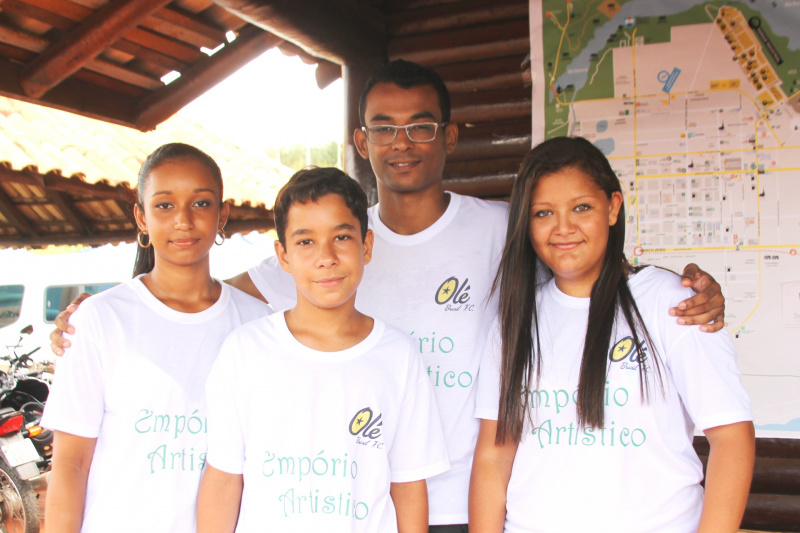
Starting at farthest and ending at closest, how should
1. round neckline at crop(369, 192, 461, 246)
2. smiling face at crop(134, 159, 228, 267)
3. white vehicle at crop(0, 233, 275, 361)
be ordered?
white vehicle at crop(0, 233, 275, 361)
round neckline at crop(369, 192, 461, 246)
smiling face at crop(134, 159, 228, 267)

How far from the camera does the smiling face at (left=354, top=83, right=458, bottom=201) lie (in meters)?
2.36

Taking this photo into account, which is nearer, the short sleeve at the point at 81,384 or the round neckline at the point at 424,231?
the short sleeve at the point at 81,384

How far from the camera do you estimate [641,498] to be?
172cm

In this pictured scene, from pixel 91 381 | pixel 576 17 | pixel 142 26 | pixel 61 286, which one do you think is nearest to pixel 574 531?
pixel 91 381

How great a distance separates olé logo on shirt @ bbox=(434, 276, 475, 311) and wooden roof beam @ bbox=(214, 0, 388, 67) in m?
1.75

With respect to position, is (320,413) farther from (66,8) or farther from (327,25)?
(66,8)

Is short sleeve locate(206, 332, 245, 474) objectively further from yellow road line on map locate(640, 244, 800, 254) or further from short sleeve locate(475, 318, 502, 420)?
yellow road line on map locate(640, 244, 800, 254)

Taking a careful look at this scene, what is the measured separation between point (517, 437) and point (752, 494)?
2.24 m

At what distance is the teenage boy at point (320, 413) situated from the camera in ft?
5.73

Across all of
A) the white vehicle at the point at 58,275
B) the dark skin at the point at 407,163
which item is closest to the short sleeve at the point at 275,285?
the dark skin at the point at 407,163

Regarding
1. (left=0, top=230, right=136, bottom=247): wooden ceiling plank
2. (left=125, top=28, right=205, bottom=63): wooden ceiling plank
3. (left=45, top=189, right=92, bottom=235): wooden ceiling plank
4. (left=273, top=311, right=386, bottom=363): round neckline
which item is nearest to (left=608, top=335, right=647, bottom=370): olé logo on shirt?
(left=273, top=311, right=386, bottom=363): round neckline

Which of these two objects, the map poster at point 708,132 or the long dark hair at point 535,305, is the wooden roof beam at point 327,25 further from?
the long dark hair at point 535,305

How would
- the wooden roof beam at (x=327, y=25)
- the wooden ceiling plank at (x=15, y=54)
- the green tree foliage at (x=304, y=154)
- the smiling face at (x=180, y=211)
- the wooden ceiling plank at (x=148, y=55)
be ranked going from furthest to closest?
1. the green tree foliage at (x=304, y=154)
2. the wooden ceiling plank at (x=148, y=55)
3. the wooden ceiling plank at (x=15, y=54)
4. the wooden roof beam at (x=327, y=25)
5. the smiling face at (x=180, y=211)

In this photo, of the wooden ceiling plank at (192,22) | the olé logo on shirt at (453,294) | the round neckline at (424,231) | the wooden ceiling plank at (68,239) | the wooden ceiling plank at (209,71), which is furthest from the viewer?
the wooden ceiling plank at (68,239)
